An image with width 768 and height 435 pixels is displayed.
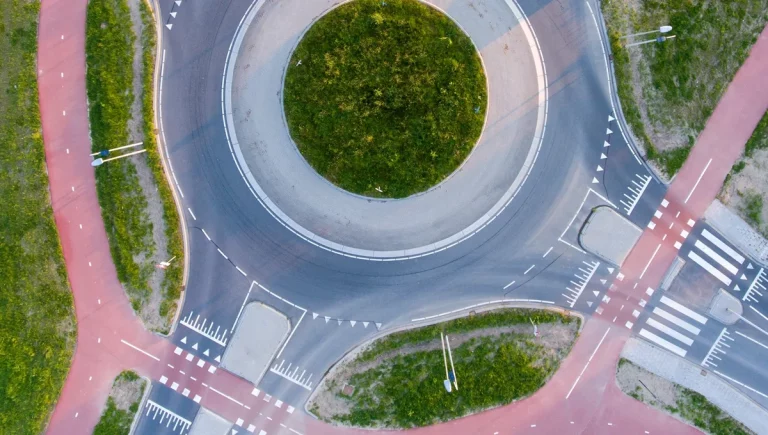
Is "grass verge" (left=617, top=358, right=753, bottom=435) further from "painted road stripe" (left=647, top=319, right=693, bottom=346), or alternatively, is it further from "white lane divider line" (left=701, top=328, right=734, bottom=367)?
"painted road stripe" (left=647, top=319, right=693, bottom=346)

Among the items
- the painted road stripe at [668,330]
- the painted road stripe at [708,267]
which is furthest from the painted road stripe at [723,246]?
the painted road stripe at [668,330]

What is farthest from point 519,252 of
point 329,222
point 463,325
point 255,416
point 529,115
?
point 255,416

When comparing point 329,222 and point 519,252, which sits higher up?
point 519,252

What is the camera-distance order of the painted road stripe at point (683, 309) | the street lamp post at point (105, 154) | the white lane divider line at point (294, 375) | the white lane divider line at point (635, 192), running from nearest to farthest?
the street lamp post at point (105, 154)
the white lane divider line at point (294, 375)
the white lane divider line at point (635, 192)
the painted road stripe at point (683, 309)

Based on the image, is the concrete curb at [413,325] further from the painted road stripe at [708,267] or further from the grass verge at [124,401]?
the grass verge at [124,401]

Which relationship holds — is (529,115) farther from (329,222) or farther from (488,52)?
Result: (329,222)

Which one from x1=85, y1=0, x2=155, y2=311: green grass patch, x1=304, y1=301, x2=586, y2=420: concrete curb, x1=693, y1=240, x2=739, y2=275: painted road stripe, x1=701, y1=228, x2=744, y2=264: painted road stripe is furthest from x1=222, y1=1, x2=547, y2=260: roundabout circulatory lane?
x1=701, y1=228, x2=744, y2=264: painted road stripe
